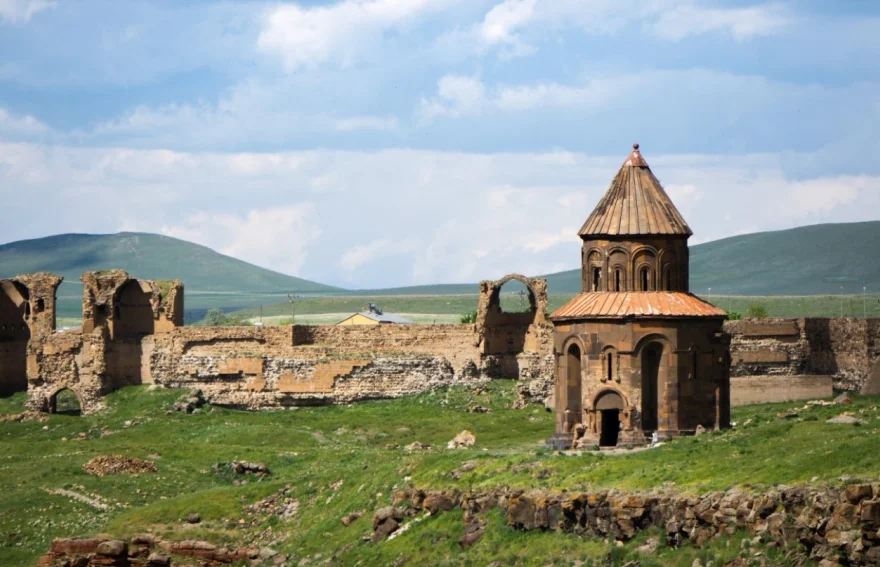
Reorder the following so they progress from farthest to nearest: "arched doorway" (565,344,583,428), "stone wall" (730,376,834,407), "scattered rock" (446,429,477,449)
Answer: "stone wall" (730,376,834,407) → "scattered rock" (446,429,477,449) → "arched doorway" (565,344,583,428)

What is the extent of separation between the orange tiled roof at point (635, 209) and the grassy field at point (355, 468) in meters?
5.01

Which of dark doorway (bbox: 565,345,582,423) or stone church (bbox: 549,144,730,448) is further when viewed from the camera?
dark doorway (bbox: 565,345,582,423)

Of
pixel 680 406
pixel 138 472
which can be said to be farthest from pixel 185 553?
pixel 680 406

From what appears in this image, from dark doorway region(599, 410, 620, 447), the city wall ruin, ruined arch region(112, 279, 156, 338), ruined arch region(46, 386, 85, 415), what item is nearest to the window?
dark doorway region(599, 410, 620, 447)

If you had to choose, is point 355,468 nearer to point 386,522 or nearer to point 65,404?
point 386,522

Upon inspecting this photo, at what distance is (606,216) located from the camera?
156ft

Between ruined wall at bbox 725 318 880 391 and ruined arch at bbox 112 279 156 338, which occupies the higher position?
ruined arch at bbox 112 279 156 338

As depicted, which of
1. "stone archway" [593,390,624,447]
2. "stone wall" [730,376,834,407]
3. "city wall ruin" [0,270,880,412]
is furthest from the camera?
"city wall ruin" [0,270,880,412]

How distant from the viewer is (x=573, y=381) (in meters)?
47.0

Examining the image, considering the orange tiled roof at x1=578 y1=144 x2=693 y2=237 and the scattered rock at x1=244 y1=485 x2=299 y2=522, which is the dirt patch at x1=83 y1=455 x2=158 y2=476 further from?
the orange tiled roof at x1=578 y1=144 x2=693 y2=237

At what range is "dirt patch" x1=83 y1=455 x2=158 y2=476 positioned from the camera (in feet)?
170

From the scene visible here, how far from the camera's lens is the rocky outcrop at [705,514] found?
3050 cm

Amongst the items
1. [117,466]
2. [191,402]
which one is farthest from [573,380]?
[191,402]

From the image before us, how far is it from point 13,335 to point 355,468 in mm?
31115
